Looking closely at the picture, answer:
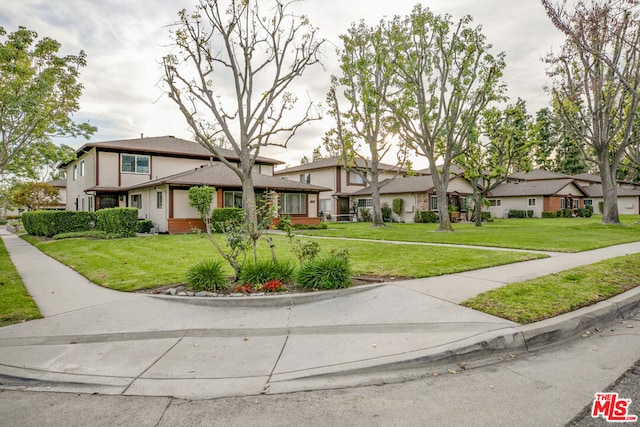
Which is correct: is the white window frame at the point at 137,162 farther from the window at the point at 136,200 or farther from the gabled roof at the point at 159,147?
the window at the point at 136,200

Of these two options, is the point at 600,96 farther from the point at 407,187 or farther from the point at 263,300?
the point at 263,300

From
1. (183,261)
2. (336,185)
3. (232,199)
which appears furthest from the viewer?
(336,185)

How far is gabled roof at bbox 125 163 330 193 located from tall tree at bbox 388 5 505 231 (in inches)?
341

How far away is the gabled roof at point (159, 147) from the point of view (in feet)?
78.4

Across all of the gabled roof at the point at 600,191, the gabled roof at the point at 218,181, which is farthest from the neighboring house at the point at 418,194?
the gabled roof at the point at 600,191

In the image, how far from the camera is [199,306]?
571 cm

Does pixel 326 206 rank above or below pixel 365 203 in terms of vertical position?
below

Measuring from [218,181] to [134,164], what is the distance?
8.03 meters

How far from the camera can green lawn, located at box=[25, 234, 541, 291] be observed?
756 cm

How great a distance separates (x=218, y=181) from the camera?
71.1ft

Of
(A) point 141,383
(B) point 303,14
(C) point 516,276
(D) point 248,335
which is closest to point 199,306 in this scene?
(D) point 248,335

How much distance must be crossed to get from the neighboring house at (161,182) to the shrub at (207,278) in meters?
14.3

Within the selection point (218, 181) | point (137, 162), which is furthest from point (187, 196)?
point (137, 162)

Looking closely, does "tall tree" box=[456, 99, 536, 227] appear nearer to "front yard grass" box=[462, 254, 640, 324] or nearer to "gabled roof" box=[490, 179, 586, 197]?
"front yard grass" box=[462, 254, 640, 324]
